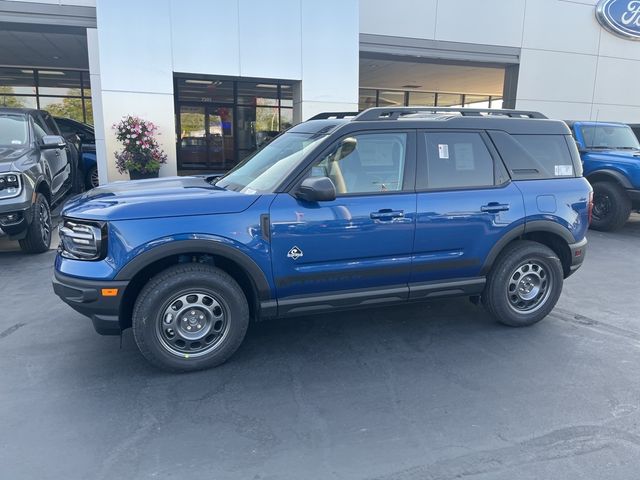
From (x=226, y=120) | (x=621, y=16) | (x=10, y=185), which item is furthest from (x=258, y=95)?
(x=621, y=16)

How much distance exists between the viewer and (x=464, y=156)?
437 centimetres

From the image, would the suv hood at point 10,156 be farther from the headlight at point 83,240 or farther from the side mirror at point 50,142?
the headlight at point 83,240

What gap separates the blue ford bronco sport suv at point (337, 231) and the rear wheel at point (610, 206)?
5245mm

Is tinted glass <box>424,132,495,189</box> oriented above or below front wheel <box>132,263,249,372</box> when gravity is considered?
above

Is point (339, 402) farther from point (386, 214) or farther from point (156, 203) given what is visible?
point (156, 203)

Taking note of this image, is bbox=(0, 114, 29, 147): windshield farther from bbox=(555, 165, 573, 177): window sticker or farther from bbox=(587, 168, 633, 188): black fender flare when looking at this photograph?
bbox=(587, 168, 633, 188): black fender flare

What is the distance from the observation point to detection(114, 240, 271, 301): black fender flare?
3.45m

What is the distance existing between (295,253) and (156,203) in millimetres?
1067

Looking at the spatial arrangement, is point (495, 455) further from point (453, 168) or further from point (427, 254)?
point (453, 168)

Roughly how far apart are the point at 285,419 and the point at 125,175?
353 inches

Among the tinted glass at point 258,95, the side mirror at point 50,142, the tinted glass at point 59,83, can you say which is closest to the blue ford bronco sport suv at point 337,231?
the side mirror at point 50,142

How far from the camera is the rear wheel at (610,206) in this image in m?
9.10

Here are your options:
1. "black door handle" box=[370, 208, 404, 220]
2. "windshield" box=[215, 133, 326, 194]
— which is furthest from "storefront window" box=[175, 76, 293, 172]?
"black door handle" box=[370, 208, 404, 220]

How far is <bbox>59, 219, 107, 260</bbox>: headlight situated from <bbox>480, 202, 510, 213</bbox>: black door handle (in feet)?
9.99
